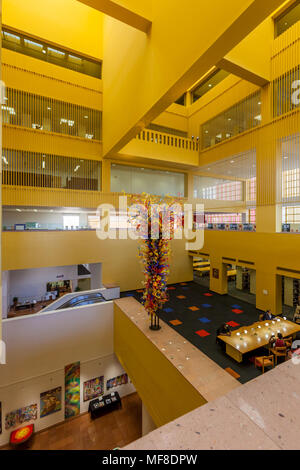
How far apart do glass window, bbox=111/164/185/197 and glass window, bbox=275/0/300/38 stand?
25.6 ft

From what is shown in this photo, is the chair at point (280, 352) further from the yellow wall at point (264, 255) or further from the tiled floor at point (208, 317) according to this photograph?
the yellow wall at point (264, 255)

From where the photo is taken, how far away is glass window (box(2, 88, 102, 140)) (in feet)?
34.4

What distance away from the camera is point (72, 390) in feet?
29.9

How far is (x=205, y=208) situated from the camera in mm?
14711

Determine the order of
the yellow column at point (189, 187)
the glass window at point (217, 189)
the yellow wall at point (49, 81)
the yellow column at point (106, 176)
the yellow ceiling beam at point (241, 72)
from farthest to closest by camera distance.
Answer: the glass window at point (217, 189) < the yellow column at point (189, 187) < the yellow column at point (106, 176) < the yellow wall at point (49, 81) < the yellow ceiling beam at point (241, 72)

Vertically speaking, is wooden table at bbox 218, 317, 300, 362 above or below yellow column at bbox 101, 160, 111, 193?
below

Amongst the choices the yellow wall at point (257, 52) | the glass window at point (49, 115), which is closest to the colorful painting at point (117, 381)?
the glass window at point (49, 115)

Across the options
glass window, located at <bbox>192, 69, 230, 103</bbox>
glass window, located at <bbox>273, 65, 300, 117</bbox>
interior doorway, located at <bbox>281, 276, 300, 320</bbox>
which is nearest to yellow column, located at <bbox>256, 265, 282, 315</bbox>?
interior doorway, located at <bbox>281, 276, 300, 320</bbox>

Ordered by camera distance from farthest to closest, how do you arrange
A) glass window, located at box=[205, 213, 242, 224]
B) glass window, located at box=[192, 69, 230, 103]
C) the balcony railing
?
1. glass window, located at box=[205, 213, 242, 224]
2. glass window, located at box=[192, 69, 230, 103]
3. the balcony railing

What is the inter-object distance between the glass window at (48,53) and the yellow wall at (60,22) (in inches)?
13.1

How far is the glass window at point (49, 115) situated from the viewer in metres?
10.5

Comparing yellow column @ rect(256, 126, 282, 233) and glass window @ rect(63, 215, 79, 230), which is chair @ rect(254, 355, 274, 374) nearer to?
yellow column @ rect(256, 126, 282, 233)

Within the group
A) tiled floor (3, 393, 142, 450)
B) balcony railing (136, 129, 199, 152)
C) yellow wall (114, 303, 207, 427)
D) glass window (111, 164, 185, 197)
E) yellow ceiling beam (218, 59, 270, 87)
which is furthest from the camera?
glass window (111, 164, 185, 197)
